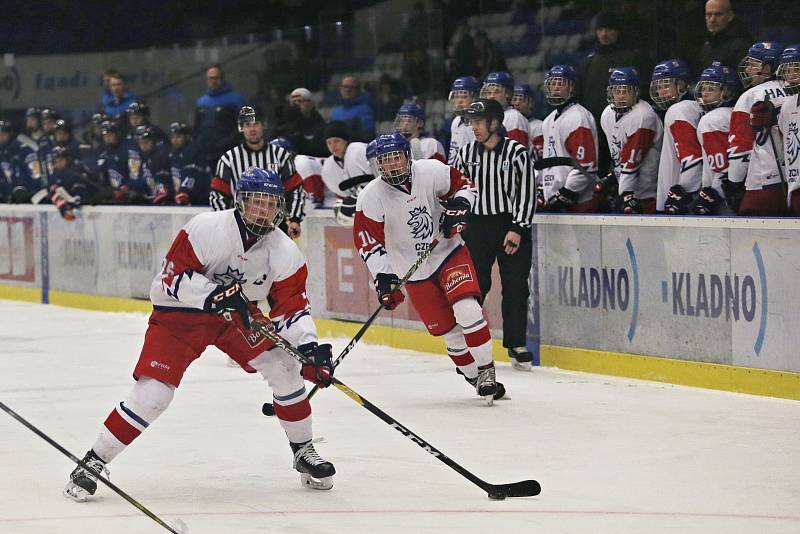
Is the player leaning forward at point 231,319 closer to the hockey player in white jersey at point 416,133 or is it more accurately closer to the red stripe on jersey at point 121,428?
the red stripe on jersey at point 121,428

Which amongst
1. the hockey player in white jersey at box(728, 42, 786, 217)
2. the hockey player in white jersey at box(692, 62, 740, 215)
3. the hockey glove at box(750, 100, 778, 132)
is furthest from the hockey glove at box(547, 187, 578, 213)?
the hockey glove at box(750, 100, 778, 132)

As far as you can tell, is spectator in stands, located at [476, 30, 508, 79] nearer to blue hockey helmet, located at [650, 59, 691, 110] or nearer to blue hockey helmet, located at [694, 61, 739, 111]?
blue hockey helmet, located at [650, 59, 691, 110]

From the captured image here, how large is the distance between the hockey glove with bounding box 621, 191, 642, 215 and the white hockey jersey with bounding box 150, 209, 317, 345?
3.04 m

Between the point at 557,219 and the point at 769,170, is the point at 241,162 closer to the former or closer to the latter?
the point at 557,219

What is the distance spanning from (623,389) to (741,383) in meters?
0.58

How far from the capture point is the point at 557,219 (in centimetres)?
779

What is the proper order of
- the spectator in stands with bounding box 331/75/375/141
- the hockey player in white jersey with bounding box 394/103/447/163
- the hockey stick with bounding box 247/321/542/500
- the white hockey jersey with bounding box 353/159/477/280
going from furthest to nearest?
the spectator in stands with bounding box 331/75/375/141
the hockey player in white jersey with bounding box 394/103/447/163
the white hockey jersey with bounding box 353/159/477/280
the hockey stick with bounding box 247/321/542/500

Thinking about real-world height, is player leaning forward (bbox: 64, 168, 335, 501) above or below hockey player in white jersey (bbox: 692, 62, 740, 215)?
below

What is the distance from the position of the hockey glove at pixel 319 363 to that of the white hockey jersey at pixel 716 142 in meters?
2.98

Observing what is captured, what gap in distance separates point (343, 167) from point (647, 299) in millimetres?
2961

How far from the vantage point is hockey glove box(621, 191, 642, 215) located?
24.8 feet

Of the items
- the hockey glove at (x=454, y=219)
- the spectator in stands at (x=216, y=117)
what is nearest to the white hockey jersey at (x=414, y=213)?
the hockey glove at (x=454, y=219)

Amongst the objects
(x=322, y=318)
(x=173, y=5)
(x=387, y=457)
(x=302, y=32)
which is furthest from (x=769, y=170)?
(x=173, y=5)

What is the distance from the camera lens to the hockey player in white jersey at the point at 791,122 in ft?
21.7
